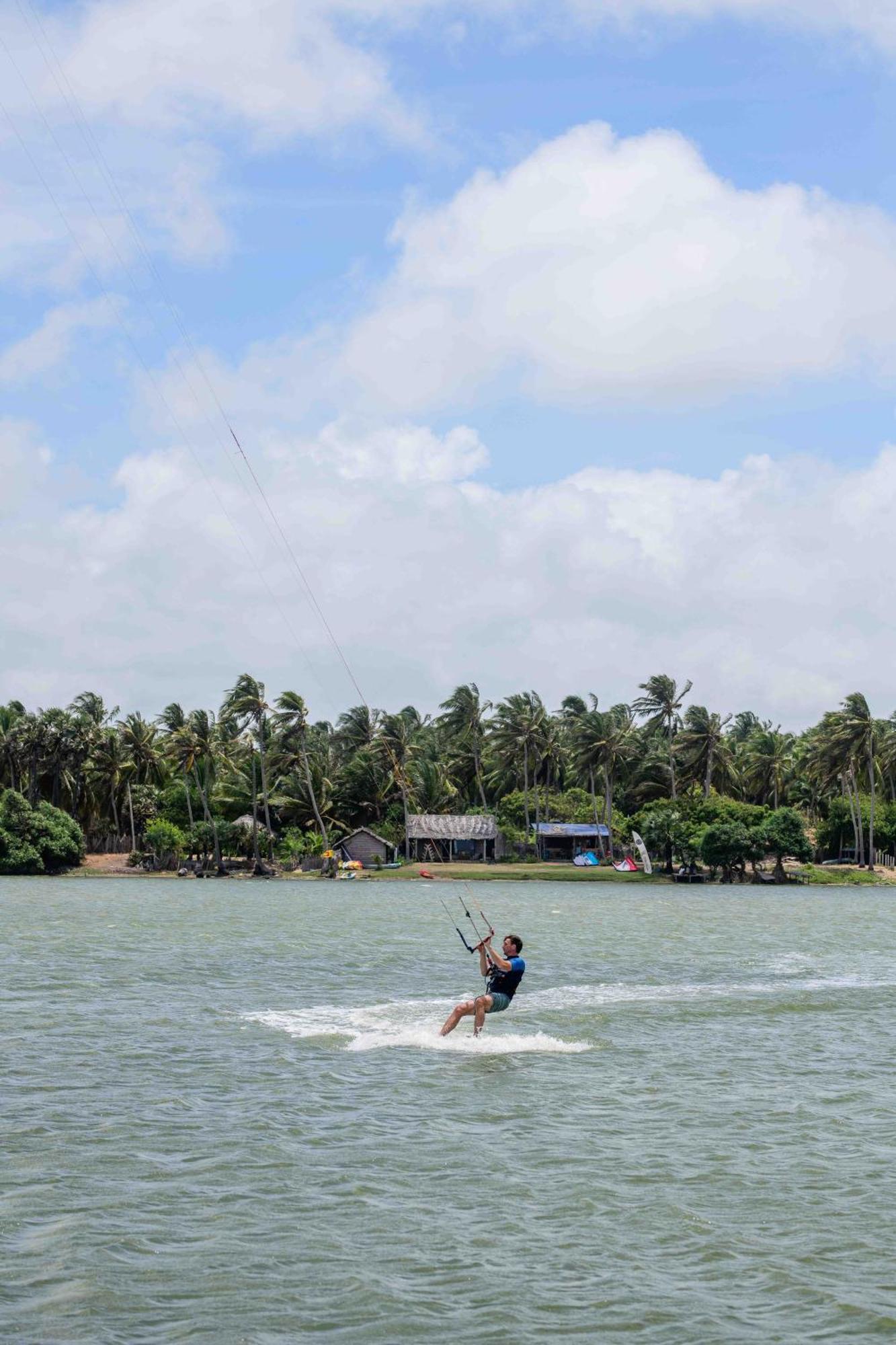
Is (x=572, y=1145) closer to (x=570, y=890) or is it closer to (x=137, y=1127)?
(x=137, y=1127)

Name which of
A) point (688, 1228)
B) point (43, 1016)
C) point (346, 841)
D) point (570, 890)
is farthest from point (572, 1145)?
point (346, 841)

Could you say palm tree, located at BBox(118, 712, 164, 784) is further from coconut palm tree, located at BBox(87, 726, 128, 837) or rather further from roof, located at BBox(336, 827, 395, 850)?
roof, located at BBox(336, 827, 395, 850)

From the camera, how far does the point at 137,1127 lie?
16609 mm

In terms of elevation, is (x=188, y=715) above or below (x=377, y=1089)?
above

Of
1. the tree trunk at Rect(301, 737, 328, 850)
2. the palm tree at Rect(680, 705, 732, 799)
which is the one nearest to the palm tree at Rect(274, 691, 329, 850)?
the tree trunk at Rect(301, 737, 328, 850)

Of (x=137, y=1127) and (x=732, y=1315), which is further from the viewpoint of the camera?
(x=137, y=1127)

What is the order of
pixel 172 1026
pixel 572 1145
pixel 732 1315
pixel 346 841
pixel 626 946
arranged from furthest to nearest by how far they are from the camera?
pixel 346 841, pixel 626 946, pixel 172 1026, pixel 572 1145, pixel 732 1315

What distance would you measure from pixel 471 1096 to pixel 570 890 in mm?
75313

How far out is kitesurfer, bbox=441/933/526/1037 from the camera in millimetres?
23594

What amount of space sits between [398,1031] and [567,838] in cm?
9462

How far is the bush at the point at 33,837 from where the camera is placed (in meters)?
99.6

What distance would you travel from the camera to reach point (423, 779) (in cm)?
11838

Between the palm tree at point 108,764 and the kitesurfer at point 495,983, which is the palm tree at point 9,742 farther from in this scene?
the kitesurfer at point 495,983

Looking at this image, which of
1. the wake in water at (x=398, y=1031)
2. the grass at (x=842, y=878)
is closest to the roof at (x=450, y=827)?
the grass at (x=842, y=878)
